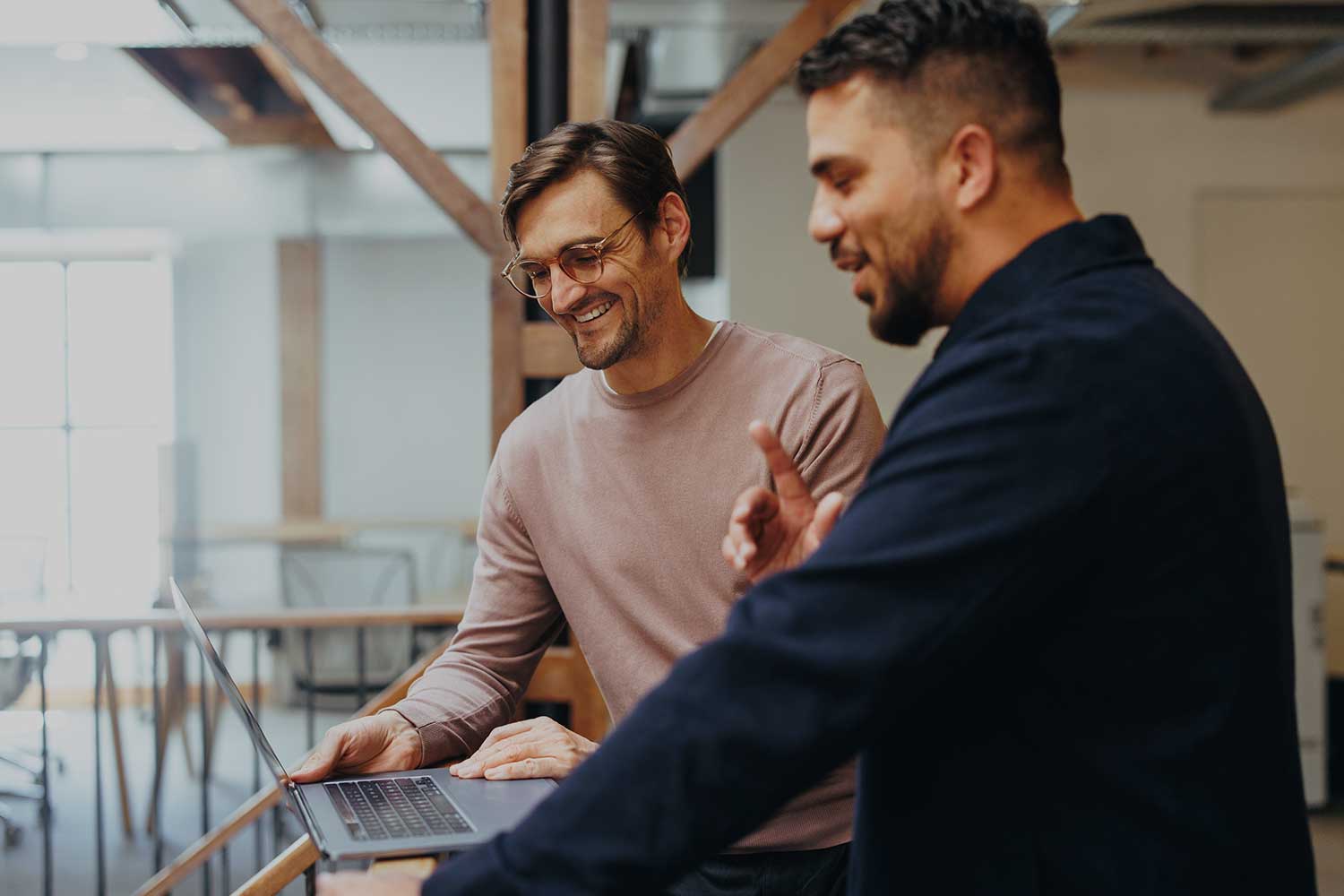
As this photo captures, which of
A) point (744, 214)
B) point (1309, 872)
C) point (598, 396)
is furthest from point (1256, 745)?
point (744, 214)

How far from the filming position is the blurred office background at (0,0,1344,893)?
18.4 feet

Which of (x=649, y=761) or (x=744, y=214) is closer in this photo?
(x=649, y=761)

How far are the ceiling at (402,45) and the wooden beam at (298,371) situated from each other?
0.79 metres

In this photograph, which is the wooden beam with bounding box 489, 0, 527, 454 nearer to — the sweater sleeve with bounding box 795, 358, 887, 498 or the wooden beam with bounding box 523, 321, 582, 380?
the wooden beam with bounding box 523, 321, 582, 380

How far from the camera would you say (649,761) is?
2.69 feet

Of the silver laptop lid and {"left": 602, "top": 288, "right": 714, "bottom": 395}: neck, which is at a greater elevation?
{"left": 602, "top": 288, "right": 714, "bottom": 395}: neck

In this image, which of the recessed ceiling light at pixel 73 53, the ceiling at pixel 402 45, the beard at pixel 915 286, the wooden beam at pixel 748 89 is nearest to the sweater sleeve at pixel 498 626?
the beard at pixel 915 286

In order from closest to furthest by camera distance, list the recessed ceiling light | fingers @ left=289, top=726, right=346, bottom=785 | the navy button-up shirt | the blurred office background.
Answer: the navy button-up shirt < fingers @ left=289, top=726, right=346, bottom=785 < the blurred office background < the recessed ceiling light

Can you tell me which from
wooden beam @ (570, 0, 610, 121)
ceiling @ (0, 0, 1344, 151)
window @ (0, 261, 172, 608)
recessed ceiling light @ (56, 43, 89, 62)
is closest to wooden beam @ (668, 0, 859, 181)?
wooden beam @ (570, 0, 610, 121)

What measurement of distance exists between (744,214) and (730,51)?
35.3 inches

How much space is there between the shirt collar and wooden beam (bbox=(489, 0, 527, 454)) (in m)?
2.20

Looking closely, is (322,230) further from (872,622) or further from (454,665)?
(872,622)

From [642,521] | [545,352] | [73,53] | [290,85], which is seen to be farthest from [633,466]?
[73,53]

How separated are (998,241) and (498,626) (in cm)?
90
